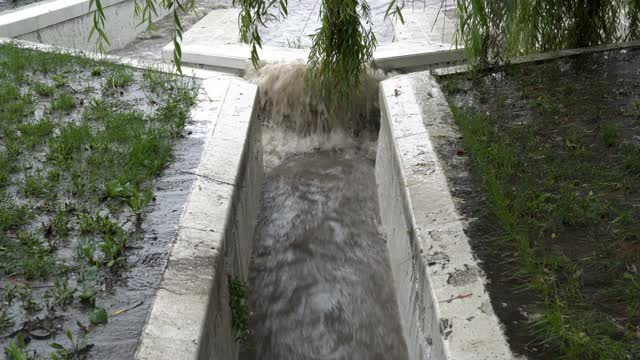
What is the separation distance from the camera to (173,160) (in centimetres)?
453

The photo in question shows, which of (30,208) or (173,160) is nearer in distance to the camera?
(30,208)

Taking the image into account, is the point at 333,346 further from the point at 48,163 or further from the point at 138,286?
the point at 48,163

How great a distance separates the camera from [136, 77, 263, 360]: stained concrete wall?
2.88m

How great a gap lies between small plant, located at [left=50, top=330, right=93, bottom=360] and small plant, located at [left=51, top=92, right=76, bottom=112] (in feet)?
9.69

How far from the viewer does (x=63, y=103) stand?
5.33 m

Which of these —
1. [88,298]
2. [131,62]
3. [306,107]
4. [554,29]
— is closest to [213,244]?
[88,298]

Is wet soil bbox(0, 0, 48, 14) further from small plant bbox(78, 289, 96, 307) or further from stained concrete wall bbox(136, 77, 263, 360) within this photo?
small plant bbox(78, 289, 96, 307)

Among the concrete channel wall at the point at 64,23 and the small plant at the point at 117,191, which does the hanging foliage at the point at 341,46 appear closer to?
the small plant at the point at 117,191

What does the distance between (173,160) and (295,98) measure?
3150 millimetres

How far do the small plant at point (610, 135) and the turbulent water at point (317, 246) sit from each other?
1.77 metres

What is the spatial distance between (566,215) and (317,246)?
221cm

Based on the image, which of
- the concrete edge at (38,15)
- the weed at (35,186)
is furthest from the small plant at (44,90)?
the concrete edge at (38,15)

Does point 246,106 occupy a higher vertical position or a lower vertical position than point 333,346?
higher

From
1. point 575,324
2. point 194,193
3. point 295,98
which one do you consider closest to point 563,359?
point 575,324
